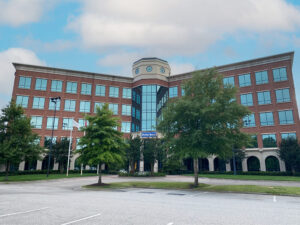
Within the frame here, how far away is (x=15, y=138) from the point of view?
2633 cm

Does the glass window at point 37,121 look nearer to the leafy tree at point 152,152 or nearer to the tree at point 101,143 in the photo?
the leafy tree at point 152,152

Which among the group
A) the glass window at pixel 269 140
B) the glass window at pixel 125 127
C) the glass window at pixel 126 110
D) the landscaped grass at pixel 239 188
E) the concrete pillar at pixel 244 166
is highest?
the glass window at pixel 126 110

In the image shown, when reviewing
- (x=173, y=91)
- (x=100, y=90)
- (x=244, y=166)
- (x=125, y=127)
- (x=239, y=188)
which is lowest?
(x=239, y=188)

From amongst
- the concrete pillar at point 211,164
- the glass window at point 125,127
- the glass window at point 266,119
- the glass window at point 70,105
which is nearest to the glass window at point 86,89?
the glass window at point 70,105

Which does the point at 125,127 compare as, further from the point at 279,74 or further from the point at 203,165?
the point at 279,74

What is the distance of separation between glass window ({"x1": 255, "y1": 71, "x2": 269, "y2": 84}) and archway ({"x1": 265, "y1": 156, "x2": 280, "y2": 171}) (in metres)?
13.7

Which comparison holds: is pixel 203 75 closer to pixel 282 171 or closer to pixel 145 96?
pixel 282 171

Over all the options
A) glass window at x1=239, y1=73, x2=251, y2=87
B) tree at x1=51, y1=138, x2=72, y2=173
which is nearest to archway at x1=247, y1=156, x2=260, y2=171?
glass window at x1=239, y1=73, x2=251, y2=87

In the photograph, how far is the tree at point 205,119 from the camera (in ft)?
58.9

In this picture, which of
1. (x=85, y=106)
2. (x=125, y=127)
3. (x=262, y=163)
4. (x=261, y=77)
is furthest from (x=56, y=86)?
(x=262, y=163)

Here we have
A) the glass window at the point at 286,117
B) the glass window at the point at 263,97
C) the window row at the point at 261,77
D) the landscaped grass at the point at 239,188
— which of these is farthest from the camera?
the glass window at the point at 263,97

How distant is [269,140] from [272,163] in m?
3.89

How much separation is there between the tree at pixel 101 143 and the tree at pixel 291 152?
25.0 meters

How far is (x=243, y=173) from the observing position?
36.5m
